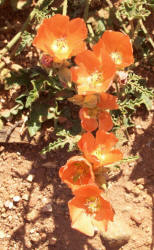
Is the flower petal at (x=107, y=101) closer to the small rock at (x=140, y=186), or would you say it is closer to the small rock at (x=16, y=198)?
the small rock at (x=140, y=186)

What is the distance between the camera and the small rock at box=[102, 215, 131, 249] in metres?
2.24

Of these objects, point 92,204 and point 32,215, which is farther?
point 32,215

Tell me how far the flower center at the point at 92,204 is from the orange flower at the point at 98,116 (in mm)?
360

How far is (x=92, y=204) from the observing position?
1.85 metres

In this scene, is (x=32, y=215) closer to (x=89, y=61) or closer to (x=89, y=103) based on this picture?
(x=89, y=103)

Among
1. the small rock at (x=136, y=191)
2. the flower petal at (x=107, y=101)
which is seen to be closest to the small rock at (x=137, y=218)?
the small rock at (x=136, y=191)

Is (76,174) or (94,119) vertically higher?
(94,119)

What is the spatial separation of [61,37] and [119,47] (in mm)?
330

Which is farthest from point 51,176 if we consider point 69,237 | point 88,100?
point 88,100

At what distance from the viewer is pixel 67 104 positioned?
2.50 m

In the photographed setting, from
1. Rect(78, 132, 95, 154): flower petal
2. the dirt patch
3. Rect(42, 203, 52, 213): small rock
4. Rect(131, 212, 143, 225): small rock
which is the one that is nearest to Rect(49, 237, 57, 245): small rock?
the dirt patch

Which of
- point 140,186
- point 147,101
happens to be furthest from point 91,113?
point 140,186

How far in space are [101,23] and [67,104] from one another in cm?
62

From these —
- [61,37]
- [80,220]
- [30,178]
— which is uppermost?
[61,37]
